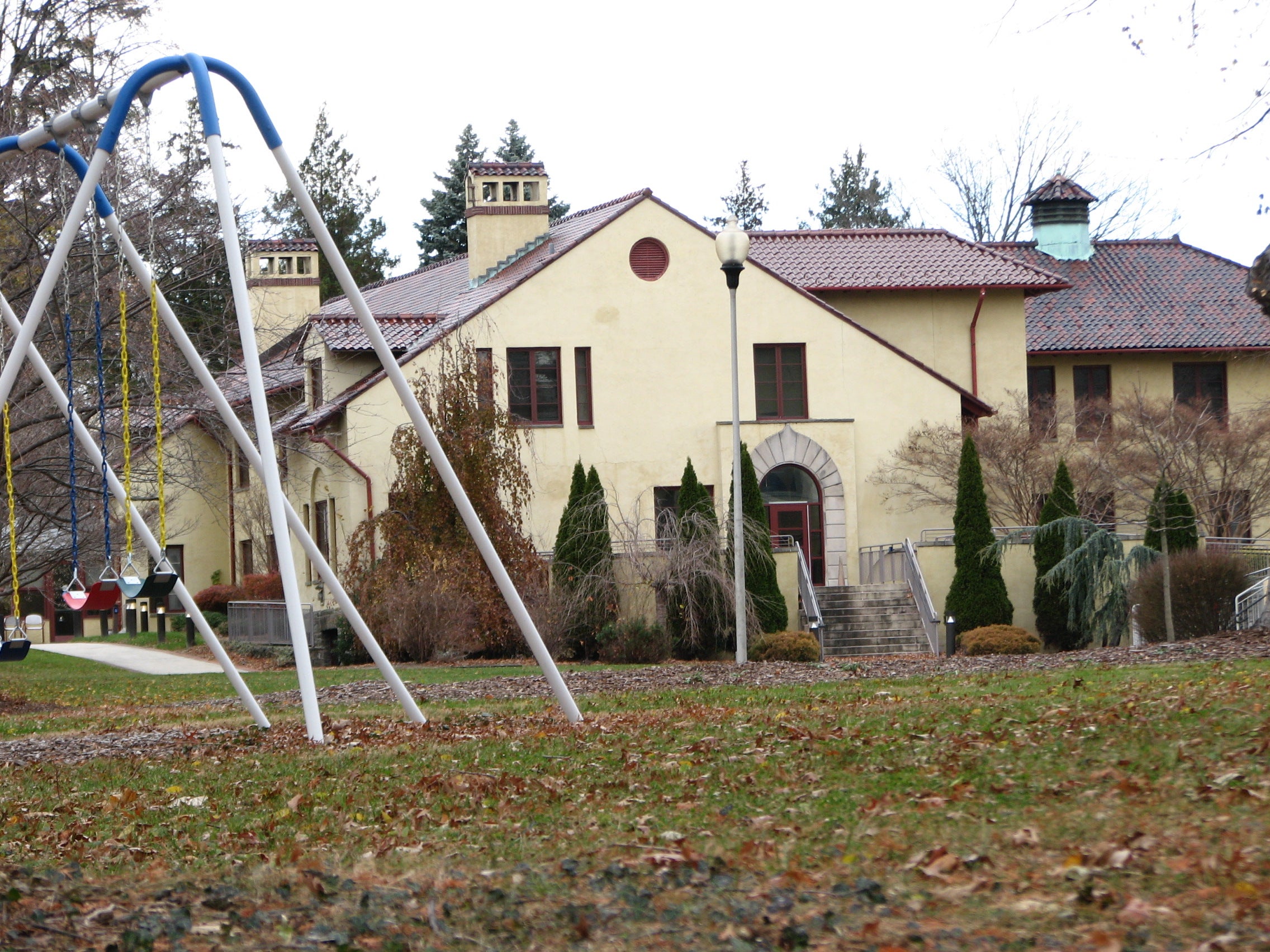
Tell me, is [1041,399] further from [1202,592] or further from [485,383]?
[1202,592]

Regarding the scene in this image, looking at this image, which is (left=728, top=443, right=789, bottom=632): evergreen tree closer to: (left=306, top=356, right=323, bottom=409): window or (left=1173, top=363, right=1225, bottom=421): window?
(left=306, top=356, right=323, bottom=409): window

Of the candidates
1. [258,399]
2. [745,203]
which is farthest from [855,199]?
[258,399]

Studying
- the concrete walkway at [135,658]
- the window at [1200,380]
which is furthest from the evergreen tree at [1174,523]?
the concrete walkway at [135,658]

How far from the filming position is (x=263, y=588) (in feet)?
113

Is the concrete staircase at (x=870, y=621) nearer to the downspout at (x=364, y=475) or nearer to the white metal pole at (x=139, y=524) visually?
the downspout at (x=364, y=475)

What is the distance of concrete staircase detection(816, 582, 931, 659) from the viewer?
2814cm

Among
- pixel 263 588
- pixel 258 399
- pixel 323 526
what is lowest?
pixel 263 588

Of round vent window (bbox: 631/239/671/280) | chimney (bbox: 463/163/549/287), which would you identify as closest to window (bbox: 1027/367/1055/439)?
round vent window (bbox: 631/239/671/280)

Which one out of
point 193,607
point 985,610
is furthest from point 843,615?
point 193,607

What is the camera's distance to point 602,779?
327 inches

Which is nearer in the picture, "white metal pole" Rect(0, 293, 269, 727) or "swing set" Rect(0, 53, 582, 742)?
"swing set" Rect(0, 53, 582, 742)

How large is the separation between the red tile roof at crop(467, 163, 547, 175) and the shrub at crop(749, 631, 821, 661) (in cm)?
1352

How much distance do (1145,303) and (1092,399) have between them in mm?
4339

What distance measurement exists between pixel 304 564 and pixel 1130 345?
20.5 metres
